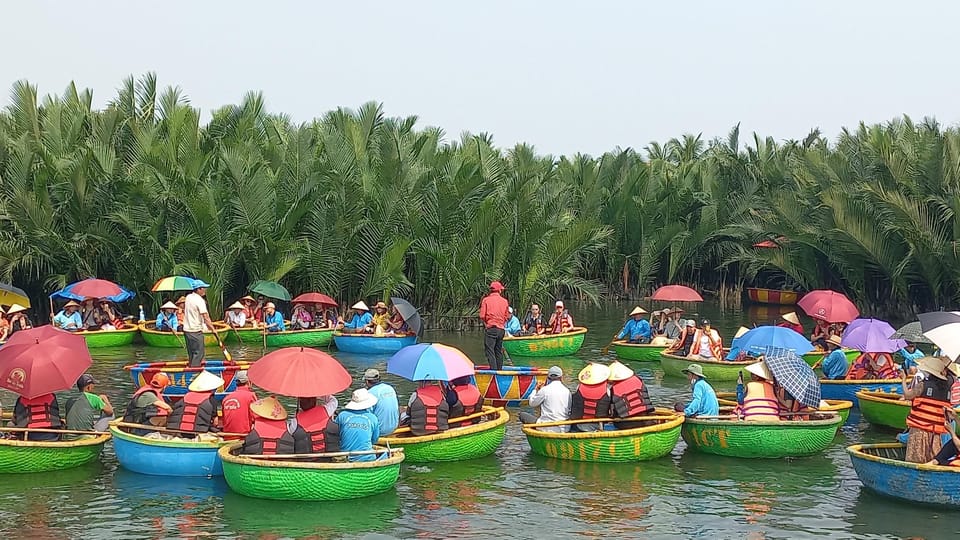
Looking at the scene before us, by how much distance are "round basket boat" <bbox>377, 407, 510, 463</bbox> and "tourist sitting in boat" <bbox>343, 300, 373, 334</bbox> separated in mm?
13574

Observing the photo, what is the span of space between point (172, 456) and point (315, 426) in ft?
7.61

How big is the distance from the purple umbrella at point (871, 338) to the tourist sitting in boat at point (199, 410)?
11.7 meters

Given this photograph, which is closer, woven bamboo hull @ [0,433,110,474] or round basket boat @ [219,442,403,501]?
round basket boat @ [219,442,403,501]

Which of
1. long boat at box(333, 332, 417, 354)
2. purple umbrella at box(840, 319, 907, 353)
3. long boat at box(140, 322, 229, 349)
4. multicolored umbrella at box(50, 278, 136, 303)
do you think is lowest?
purple umbrella at box(840, 319, 907, 353)

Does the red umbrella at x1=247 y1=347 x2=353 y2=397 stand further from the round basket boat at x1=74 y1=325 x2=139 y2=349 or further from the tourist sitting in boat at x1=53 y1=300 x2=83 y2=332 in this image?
the tourist sitting in boat at x1=53 y1=300 x2=83 y2=332

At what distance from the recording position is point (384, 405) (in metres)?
15.7

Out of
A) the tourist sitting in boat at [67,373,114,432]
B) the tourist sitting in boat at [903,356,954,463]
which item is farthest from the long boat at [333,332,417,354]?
the tourist sitting in boat at [903,356,954,463]

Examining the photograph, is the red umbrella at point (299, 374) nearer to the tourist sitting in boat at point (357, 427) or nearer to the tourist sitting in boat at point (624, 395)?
the tourist sitting in boat at point (357, 427)

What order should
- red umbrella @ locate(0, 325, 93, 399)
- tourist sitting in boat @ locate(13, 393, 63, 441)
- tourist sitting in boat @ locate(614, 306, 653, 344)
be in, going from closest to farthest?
red umbrella @ locate(0, 325, 93, 399) → tourist sitting in boat @ locate(13, 393, 63, 441) → tourist sitting in boat @ locate(614, 306, 653, 344)

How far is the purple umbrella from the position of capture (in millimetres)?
20422

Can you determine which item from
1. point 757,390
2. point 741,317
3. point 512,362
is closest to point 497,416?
point 757,390

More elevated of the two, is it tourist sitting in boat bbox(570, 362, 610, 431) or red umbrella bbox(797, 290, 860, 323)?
red umbrella bbox(797, 290, 860, 323)

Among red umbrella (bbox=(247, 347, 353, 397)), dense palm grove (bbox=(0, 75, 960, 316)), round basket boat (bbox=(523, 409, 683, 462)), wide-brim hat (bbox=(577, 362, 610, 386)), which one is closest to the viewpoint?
red umbrella (bbox=(247, 347, 353, 397))

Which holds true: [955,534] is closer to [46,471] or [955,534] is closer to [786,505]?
[786,505]
